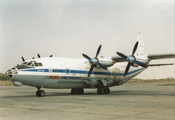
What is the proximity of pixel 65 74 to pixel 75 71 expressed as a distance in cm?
160

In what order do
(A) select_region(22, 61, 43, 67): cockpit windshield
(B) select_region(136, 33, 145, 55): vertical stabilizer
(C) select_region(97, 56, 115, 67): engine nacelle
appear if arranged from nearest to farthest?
(A) select_region(22, 61, 43, 67): cockpit windshield, (C) select_region(97, 56, 115, 67): engine nacelle, (B) select_region(136, 33, 145, 55): vertical stabilizer

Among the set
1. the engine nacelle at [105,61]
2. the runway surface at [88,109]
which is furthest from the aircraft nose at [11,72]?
the engine nacelle at [105,61]

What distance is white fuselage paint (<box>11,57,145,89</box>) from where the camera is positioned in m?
22.5

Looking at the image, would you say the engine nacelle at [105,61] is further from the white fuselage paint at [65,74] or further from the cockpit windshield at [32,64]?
the cockpit windshield at [32,64]

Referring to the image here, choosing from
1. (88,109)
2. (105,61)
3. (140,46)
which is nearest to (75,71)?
(105,61)

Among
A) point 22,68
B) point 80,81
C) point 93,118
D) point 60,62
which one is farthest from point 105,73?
point 93,118

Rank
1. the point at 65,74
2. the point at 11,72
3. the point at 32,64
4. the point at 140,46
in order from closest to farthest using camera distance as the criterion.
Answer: the point at 11,72 < the point at 32,64 < the point at 65,74 < the point at 140,46

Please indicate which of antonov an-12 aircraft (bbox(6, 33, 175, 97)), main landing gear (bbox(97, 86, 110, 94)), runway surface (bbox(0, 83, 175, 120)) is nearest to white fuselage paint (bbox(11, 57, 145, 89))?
antonov an-12 aircraft (bbox(6, 33, 175, 97))

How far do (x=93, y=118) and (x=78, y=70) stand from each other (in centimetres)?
1680

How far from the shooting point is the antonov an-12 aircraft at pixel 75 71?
886 inches

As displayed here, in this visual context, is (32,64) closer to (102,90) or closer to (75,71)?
(75,71)

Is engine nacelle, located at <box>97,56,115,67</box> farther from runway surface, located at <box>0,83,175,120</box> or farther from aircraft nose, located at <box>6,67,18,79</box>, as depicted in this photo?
aircraft nose, located at <box>6,67,18,79</box>

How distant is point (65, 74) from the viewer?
25266 millimetres

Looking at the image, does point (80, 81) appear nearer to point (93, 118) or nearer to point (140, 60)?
point (140, 60)
